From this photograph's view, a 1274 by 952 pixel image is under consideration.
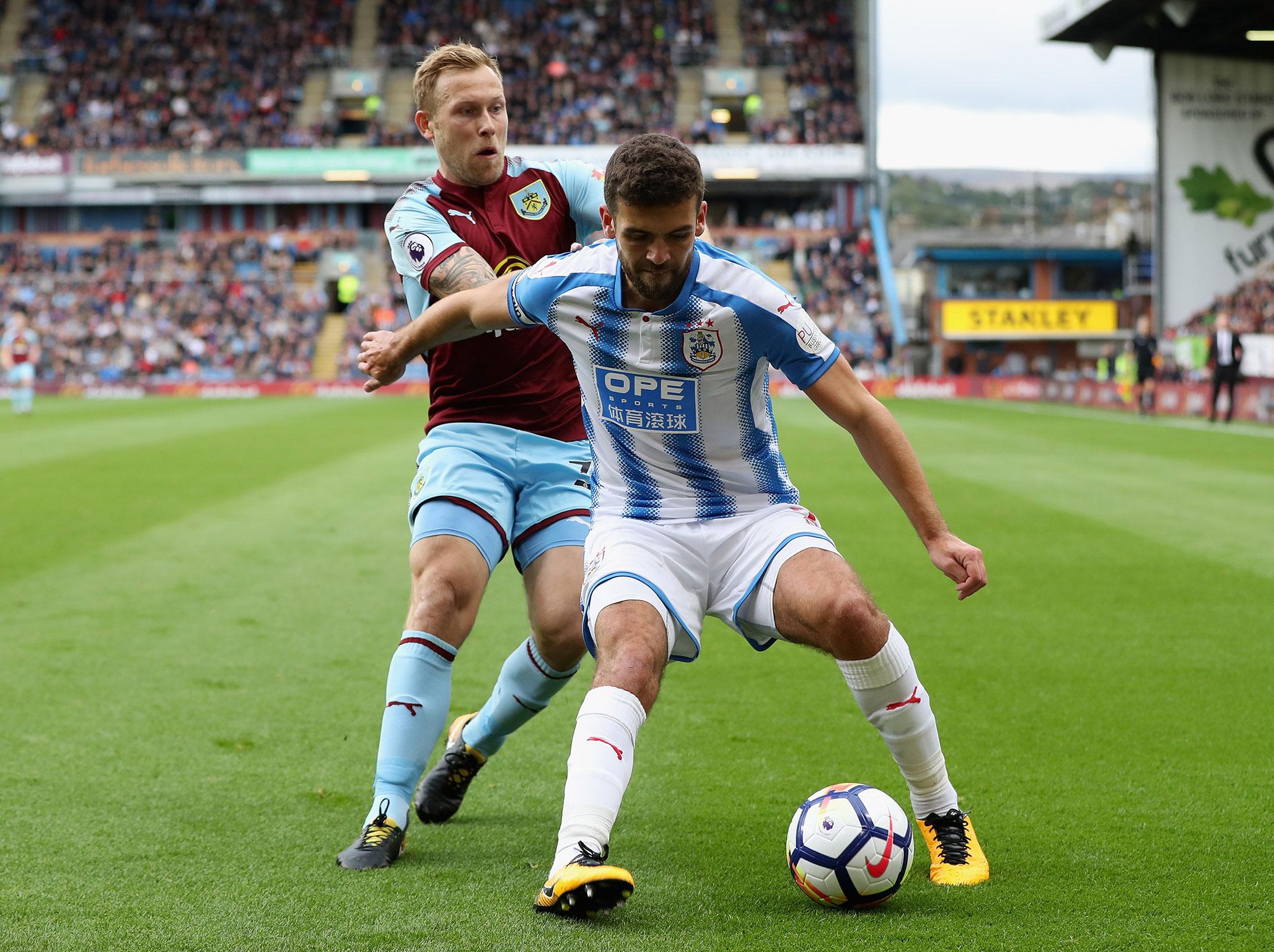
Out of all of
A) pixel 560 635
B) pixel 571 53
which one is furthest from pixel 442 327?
pixel 571 53

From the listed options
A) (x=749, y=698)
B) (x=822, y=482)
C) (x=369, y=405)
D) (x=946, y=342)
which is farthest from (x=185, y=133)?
(x=749, y=698)

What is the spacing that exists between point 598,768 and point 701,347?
1.14 m

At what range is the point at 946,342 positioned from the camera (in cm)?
4825

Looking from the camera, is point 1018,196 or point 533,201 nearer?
point 533,201

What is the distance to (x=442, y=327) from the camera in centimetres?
375

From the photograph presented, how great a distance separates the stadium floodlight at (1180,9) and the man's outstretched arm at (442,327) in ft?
93.0

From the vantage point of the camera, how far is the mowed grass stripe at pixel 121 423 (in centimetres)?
1809

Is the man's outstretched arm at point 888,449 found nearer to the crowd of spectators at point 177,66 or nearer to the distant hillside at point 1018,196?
the crowd of spectators at point 177,66

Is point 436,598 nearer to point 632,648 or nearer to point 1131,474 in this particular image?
point 632,648

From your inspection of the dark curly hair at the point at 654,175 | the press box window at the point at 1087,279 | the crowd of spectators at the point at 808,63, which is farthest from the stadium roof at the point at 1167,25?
the dark curly hair at the point at 654,175

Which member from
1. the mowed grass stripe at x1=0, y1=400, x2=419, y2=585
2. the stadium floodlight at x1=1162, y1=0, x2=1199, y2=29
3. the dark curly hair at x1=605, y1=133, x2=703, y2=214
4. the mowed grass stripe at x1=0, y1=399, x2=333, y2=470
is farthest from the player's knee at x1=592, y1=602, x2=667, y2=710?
the stadium floodlight at x1=1162, y1=0, x2=1199, y2=29

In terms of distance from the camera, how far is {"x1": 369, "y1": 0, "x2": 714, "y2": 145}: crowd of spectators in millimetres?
48625

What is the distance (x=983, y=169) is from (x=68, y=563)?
46.0 m

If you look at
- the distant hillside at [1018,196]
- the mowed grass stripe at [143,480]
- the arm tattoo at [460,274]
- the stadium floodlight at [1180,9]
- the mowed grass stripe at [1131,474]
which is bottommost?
the mowed grass stripe at [1131,474]
